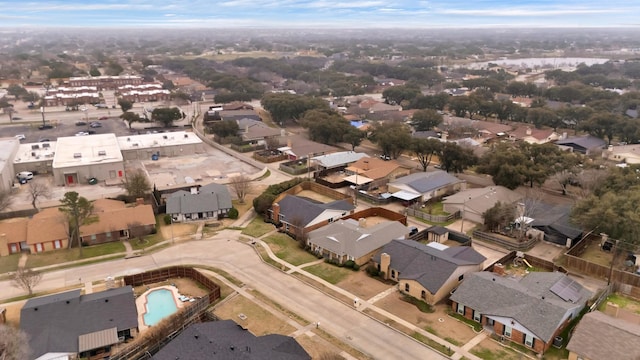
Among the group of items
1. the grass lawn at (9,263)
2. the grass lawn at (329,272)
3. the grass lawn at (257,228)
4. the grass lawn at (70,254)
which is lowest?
the grass lawn at (9,263)

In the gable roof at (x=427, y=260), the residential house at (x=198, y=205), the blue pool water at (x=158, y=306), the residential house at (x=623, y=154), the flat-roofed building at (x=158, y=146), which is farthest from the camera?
the flat-roofed building at (x=158, y=146)

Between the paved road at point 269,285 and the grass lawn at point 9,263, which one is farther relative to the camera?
the grass lawn at point 9,263

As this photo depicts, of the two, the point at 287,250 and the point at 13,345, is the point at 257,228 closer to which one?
the point at 287,250

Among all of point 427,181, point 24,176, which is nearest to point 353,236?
point 427,181

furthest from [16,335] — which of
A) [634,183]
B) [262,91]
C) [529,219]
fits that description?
[262,91]

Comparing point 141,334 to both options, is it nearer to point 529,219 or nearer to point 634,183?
point 529,219

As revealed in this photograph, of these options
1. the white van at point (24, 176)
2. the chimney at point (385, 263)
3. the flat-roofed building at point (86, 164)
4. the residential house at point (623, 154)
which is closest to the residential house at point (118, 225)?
the flat-roofed building at point (86, 164)

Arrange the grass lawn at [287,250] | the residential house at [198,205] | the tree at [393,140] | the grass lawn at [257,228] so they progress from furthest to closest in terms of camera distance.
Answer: the tree at [393,140]
the residential house at [198,205]
the grass lawn at [257,228]
the grass lawn at [287,250]

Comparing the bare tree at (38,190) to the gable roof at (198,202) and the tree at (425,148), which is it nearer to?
the gable roof at (198,202)
